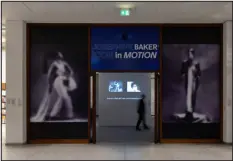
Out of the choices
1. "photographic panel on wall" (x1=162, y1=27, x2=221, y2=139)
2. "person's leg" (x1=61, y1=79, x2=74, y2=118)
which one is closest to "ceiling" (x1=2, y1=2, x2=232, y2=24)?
"photographic panel on wall" (x1=162, y1=27, x2=221, y2=139)

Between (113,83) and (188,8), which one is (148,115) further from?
(188,8)

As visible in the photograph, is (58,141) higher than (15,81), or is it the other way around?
(15,81)

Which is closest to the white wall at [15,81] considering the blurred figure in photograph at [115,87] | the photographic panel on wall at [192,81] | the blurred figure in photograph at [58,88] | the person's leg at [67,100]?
the blurred figure in photograph at [58,88]

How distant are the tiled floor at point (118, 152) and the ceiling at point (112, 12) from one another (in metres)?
3.25

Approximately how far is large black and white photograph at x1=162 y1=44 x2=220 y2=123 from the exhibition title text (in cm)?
36

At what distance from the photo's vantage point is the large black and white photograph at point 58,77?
8.48 m

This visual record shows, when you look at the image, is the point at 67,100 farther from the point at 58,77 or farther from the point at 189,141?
the point at 189,141

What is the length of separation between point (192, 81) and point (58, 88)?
367 cm

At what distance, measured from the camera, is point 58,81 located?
851 centimetres

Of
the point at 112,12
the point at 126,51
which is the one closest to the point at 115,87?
the point at 126,51

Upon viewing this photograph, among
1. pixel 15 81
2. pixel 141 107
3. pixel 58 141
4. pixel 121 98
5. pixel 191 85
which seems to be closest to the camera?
pixel 15 81

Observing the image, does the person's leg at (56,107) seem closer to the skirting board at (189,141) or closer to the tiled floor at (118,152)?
the tiled floor at (118,152)

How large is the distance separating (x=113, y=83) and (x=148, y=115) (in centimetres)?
198

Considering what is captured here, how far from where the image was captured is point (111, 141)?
8.80 metres
